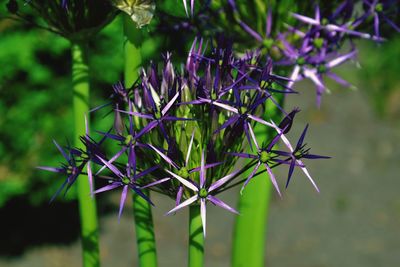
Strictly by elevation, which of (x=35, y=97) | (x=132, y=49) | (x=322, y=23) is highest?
(x=35, y=97)

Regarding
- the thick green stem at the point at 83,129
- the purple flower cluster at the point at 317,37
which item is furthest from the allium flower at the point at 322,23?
the thick green stem at the point at 83,129

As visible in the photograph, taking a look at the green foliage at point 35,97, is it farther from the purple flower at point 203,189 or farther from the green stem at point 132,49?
the purple flower at point 203,189

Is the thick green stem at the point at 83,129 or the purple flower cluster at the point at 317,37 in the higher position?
the purple flower cluster at the point at 317,37

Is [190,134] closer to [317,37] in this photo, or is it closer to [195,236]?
[195,236]

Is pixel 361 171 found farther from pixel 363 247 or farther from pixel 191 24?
pixel 191 24

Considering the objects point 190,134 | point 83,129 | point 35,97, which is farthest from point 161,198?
point 190,134

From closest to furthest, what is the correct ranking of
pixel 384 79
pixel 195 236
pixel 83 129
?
pixel 195 236 < pixel 83 129 < pixel 384 79
